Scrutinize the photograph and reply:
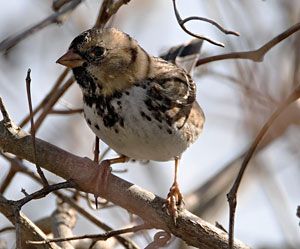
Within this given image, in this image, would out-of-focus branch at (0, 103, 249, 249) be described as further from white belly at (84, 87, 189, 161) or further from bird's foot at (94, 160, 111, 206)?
white belly at (84, 87, 189, 161)

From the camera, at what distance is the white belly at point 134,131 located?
2535mm

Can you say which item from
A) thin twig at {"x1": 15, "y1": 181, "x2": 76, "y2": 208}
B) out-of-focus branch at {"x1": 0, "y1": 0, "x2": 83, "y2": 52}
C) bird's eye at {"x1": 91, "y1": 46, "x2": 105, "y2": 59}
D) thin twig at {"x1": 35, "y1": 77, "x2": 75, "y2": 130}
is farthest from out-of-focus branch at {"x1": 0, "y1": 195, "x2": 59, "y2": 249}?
bird's eye at {"x1": 91, "y1": 46, "x2": 105, "y2": 59}

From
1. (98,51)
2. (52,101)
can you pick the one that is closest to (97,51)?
(98,51)

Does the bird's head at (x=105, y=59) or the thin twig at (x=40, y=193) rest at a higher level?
the bird's head at (x=105, y=59)

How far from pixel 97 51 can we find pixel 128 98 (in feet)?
0.73

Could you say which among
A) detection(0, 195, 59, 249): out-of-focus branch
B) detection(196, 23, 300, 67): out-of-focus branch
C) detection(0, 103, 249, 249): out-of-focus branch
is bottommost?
detection(0, 195, 59, 249): out-of-focus branch

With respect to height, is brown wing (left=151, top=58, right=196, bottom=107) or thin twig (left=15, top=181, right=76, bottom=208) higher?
brown wing (left=151, top=58, right=196, bottom=107)

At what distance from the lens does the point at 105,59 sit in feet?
8.75

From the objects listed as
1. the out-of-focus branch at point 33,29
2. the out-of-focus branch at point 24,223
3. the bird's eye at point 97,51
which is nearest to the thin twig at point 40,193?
the out-of-focus branch at point 24,223

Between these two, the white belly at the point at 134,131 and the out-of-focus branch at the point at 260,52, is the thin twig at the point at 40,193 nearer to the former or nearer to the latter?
the white belly at the point at 134,131

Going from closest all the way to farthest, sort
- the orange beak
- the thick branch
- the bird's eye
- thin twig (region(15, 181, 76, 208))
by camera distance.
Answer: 1. thin twig (region(15, 181, 76, 208))
2. the thick branch
3. the orange beak
4. the bird's eye

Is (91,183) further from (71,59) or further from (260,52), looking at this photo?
(260,52)

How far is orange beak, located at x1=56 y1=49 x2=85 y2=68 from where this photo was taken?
2.49 m

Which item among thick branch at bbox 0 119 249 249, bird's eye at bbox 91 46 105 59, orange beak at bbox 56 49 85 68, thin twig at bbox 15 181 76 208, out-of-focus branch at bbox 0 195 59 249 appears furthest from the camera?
bird's eye at bbox 91 46 105 59
